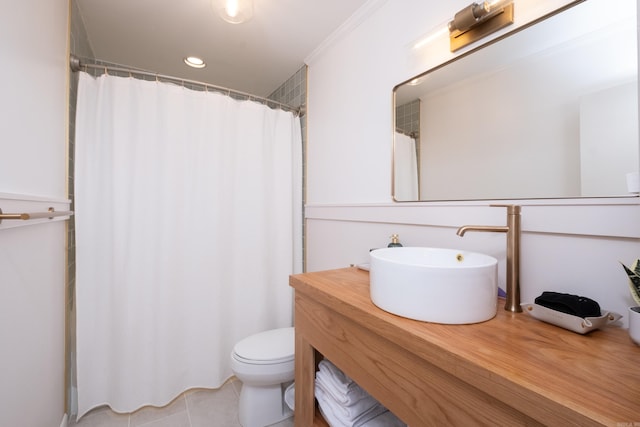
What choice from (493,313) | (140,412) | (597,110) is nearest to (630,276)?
(493,313)

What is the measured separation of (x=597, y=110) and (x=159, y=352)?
2.17 m

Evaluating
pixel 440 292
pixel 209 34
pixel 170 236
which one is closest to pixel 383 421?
pixel 440 292

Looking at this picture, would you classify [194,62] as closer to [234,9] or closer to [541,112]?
[234,9]

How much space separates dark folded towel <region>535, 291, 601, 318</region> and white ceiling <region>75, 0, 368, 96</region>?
1550 mm

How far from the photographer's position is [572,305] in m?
0.64

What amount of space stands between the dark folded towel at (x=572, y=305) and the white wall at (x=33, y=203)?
1.51 meters

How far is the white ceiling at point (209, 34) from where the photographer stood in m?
1.41

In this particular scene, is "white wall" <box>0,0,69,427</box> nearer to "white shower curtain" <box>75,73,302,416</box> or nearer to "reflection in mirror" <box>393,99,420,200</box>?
"white shower curtain" <box>75,73,302,416</box>

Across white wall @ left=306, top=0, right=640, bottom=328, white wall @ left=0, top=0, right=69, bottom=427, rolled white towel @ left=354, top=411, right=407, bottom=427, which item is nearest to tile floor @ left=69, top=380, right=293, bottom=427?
white wall @ left=0, top=0, right=69, bottom=427

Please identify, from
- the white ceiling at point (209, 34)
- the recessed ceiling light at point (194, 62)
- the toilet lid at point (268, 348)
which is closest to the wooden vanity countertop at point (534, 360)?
the toilet lid at point (268, 348)

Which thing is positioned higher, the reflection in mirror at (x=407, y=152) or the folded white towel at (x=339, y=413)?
the reflection in mirror at (x=407, y=152)

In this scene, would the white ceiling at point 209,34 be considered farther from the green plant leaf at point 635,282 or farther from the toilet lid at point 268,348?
the toilet lid at point 268,348

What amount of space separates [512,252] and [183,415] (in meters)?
1.80

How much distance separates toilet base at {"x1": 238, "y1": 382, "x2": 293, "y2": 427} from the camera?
1.37 metres
